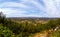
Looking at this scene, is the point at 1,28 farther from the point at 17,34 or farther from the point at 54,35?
the point at 54,35

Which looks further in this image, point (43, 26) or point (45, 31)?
point (43, 26)

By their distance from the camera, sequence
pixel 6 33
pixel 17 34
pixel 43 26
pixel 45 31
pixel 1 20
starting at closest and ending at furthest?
pixel 6 33, pixel 17 34, pixel 1 20, pixel 45 31, pixel 43 26

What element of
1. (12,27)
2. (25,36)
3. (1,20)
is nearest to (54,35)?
(25,36)

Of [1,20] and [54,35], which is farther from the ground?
[1,20]

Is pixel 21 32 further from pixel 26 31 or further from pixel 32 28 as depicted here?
pixel 32 28

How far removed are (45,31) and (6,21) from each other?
14.3ft

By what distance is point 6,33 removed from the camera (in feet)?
53.2

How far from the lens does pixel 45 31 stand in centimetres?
2128

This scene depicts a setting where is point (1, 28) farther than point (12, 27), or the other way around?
point (12, 27)

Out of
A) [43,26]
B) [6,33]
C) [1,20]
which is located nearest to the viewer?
[6,33]

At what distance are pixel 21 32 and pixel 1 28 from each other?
8.16 ft

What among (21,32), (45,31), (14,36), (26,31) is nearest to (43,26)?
(45,31)

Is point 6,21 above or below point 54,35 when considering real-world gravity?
above

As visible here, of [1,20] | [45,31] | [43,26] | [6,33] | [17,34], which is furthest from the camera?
[43,26]
